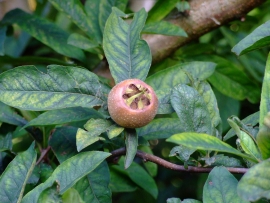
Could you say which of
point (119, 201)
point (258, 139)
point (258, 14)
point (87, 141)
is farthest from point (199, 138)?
point (119, 201)

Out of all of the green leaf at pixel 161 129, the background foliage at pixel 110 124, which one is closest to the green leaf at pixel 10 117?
the background foliage at pixel 110 124

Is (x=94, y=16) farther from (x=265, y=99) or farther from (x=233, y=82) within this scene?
(x=265, y=99)

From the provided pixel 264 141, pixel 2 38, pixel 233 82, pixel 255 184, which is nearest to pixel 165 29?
pixel 233 82

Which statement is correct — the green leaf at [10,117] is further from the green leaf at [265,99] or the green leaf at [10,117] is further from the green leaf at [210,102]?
the green leaf at [265,99]

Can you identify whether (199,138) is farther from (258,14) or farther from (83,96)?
(258,14)

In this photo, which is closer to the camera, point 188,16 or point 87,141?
point 87,141

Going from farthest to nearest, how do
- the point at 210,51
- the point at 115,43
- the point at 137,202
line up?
the point at 137,202
the point at 210,51
the point at 115,43

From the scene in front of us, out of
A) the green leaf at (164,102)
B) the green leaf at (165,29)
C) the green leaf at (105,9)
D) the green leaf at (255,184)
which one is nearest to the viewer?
the green leaf at (255,184)
